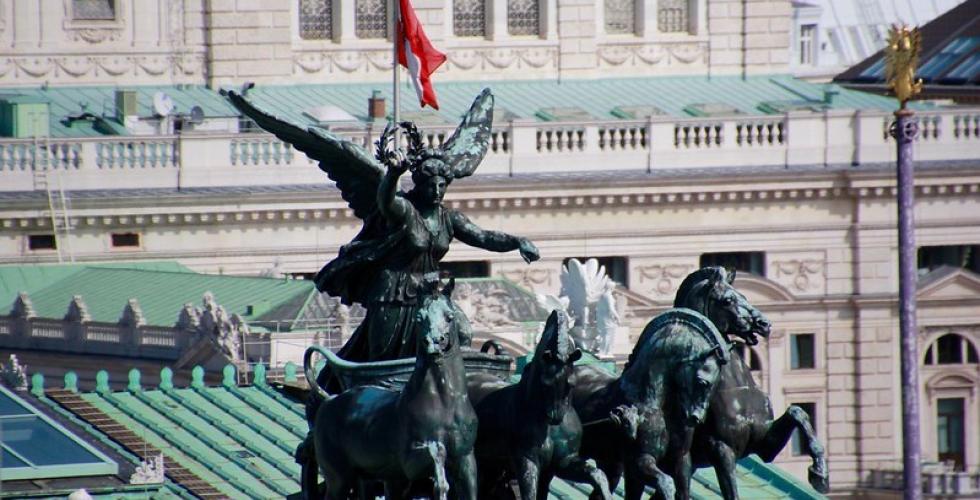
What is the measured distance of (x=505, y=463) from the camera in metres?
50.8

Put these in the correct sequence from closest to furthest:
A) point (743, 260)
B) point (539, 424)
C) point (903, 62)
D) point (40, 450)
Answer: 1. point (539, 424)
2. point (40, 450)
3. point (903, 62)
4. point (743, 260)

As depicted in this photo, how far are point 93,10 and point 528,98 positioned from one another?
11.2m

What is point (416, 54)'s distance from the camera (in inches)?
3590

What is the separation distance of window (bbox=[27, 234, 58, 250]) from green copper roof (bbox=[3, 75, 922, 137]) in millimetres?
2772

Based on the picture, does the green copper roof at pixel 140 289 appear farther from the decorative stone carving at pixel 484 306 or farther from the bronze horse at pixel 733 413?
the bronze horse at pixel 733 413

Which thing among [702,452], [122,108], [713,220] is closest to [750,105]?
[713,220]

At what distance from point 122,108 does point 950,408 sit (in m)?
22.0

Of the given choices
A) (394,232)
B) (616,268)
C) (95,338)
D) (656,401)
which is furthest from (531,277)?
(656,401)

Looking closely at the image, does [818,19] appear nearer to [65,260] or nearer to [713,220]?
[713,220]

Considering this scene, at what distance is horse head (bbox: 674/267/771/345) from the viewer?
5244 cm

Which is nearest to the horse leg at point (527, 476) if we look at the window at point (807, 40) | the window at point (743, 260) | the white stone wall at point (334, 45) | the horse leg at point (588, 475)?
the horse leg at point (588, 475)

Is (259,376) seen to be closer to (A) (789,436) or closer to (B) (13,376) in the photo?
(B) (13,376)

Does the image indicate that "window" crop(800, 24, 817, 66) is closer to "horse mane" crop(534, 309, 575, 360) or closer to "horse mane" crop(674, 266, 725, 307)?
"horse mane" crop(674, 266, 725, 307)

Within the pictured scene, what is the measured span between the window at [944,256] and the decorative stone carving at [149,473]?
5539 centimetres
